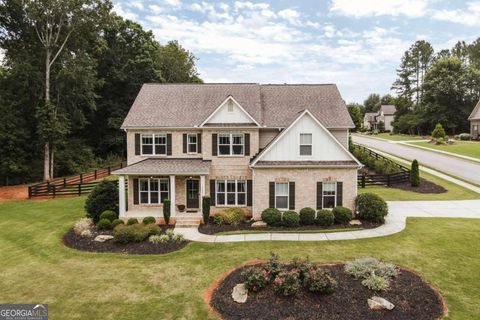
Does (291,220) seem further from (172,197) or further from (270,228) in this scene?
(172,197)

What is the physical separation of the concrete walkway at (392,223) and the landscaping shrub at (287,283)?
Result: 18.8ft

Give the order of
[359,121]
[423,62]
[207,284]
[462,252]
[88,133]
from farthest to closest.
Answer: [359,121] < [423,62] < [88,133] < [462,252] < [207,284]

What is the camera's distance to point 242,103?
24.0 metres

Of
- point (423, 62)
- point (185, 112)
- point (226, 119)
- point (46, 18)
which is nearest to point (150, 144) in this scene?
point (185, 112)

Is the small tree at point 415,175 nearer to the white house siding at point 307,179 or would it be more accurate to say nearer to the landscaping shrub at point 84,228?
the white house siding at point 307,179

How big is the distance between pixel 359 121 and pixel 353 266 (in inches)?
3713

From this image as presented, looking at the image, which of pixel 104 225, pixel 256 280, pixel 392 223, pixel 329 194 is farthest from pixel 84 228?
pixel 392 223

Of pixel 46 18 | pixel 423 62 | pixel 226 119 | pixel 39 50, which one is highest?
pixel 423 62

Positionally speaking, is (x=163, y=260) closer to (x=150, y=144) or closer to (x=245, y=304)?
(x=245, y=304)

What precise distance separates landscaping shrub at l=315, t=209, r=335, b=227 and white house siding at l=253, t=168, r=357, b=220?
112 cm

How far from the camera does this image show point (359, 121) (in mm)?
99438

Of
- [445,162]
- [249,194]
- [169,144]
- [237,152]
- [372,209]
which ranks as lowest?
[372,209]

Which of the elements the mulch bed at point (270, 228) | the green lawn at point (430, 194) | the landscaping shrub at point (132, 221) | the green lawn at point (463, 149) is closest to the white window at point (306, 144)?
the mulch bed at point (270, 228)

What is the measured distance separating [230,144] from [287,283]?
1224 cm
